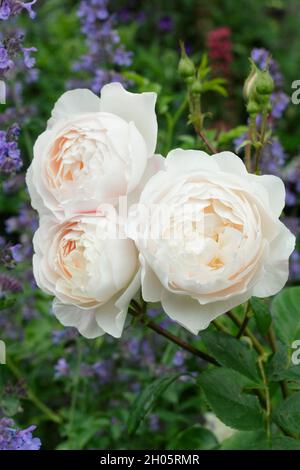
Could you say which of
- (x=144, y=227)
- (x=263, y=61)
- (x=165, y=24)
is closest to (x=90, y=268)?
(x=144, y=227)

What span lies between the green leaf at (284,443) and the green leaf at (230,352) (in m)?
0.07

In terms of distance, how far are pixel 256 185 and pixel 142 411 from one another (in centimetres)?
39

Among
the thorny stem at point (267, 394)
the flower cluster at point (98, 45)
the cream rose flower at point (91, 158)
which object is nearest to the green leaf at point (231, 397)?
the thorny stem at point (267, 394)

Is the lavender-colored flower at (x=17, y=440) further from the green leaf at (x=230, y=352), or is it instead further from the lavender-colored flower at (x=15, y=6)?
the lavender-colored flower at (x=15, y=6)

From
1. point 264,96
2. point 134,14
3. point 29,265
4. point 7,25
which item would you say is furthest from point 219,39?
point 134,14

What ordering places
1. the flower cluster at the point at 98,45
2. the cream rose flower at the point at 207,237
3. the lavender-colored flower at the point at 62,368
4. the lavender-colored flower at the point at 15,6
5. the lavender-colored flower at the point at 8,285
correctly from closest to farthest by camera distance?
the cream rose flower at the point at 207,237, the lavender-colored flower at the point at 15,6, the lavender-colored flower at the point at 8,285, the lavender-colored flower at the point at 62,368, the flower cluster at the point at 98,45

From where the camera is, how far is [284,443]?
999 millimetres

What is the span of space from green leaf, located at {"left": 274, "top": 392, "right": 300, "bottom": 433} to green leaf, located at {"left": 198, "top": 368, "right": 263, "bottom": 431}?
2cm

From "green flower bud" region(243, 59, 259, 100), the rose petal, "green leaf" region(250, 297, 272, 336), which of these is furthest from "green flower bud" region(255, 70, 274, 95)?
"green leaf" region(250, 297, 272, 336)

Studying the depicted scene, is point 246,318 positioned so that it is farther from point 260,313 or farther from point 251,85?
point 251,85

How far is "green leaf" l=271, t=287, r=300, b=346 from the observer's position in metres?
1.12

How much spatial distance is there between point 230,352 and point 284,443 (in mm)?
126

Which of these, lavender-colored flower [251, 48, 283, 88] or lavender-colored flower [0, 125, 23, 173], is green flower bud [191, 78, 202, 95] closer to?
lavender-colored flower [0, 125, 23, 173]

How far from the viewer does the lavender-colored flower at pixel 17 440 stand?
1043 mm
